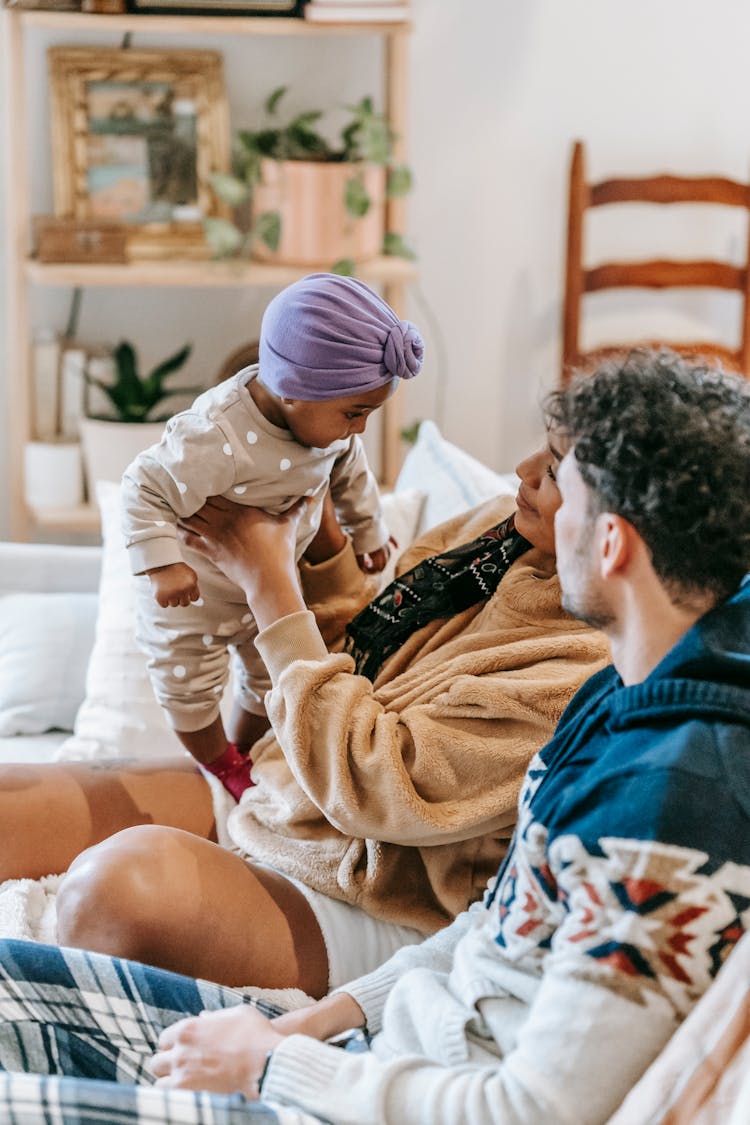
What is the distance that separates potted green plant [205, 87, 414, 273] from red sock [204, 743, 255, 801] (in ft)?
4.46

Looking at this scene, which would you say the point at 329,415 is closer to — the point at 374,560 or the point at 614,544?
the point at 374,560

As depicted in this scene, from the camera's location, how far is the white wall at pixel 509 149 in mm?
3100

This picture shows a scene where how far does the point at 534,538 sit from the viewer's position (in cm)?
138

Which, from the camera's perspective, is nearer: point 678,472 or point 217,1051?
point 678,472

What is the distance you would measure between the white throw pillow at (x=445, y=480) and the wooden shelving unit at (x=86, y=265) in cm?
76

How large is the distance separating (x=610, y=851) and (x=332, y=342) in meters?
0.67

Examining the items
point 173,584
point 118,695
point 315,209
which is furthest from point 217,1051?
point 315,209

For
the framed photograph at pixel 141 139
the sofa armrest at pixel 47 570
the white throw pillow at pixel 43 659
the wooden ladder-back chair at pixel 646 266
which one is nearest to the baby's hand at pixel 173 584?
the white throw pillow at pixel 43 659

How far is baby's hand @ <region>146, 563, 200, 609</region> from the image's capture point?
4.64 feet

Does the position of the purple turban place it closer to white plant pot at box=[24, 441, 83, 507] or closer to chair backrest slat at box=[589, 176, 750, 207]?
white plant pot at box=[24, 441, 83, 507]

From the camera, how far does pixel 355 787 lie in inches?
49.8

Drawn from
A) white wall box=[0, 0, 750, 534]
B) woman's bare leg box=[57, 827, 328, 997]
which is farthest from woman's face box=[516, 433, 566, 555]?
white wall box=[0, 0, 750, 534]

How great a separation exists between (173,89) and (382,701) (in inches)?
78.9

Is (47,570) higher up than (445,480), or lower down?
lower down
